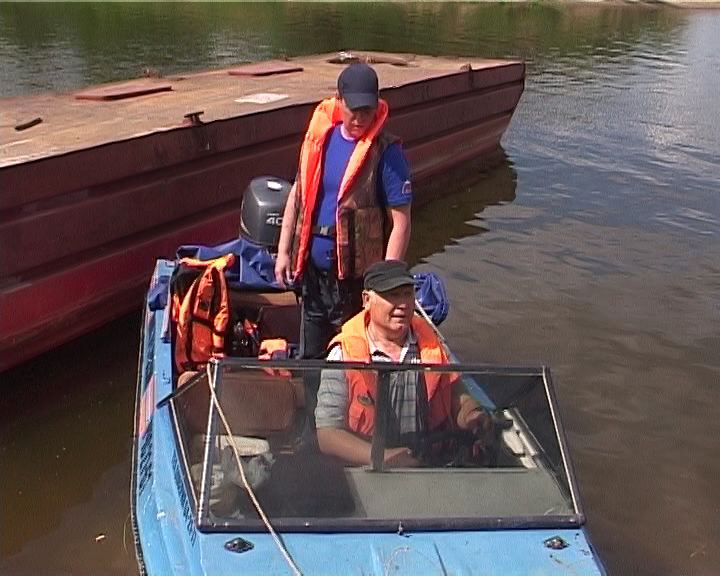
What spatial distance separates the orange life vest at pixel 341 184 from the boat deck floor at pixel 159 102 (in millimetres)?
2319

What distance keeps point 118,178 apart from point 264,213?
1.25 meters

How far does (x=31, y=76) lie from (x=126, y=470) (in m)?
14.3

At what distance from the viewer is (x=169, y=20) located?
31.6 meters

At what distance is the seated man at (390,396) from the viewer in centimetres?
355

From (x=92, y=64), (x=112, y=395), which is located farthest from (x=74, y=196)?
(x=92, y=64)

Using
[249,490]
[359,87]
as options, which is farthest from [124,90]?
[249,490]

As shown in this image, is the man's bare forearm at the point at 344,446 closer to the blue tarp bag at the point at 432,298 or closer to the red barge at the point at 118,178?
the blue tarp bag at the point at 432,298

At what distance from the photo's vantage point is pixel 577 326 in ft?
26.4

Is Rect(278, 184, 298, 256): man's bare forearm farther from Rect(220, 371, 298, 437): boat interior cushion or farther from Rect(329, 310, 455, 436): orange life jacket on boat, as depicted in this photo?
Rect(220, 371, 298, 437): boat interior cushion

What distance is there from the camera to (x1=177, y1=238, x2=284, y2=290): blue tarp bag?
5770 mm

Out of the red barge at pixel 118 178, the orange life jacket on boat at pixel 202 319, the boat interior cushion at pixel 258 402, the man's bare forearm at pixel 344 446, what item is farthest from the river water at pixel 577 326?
the man's bare forearm at pixel 344 446

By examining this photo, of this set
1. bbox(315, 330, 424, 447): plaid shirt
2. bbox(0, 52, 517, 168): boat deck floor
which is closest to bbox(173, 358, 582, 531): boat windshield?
bbox(315, 330, 424, 447): plaid shirt

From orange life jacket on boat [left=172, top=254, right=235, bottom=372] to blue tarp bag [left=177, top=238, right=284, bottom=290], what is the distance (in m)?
0.47

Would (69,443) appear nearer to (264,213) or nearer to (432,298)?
(264,213)
